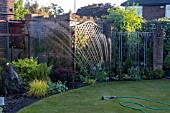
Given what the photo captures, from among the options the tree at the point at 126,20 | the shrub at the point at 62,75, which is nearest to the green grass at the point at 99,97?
the shrub at the point at 62,75

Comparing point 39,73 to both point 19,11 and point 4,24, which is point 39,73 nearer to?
point 4,24

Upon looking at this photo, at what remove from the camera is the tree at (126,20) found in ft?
39.1

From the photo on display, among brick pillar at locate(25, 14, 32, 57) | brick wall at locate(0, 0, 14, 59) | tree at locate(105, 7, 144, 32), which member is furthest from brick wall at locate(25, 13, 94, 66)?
tree at locate(105, 7, 144, 32)

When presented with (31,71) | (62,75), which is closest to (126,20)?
(62,75)

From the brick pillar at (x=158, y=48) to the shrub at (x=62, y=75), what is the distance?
155 inches

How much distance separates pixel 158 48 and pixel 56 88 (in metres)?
5.15

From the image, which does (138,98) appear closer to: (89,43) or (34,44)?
(89,43)

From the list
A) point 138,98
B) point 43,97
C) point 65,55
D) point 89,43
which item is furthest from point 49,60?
point 138,98

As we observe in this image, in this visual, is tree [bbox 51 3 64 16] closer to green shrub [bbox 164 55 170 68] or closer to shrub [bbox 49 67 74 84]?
green shrub [bbox 164 55 170 68]

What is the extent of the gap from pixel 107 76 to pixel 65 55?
1.79 m

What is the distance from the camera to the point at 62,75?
8.97m

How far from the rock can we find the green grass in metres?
1.00

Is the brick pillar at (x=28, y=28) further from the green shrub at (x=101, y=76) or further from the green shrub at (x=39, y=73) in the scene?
the green shrub at (x=101, y=76)

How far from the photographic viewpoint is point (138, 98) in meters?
7.65
